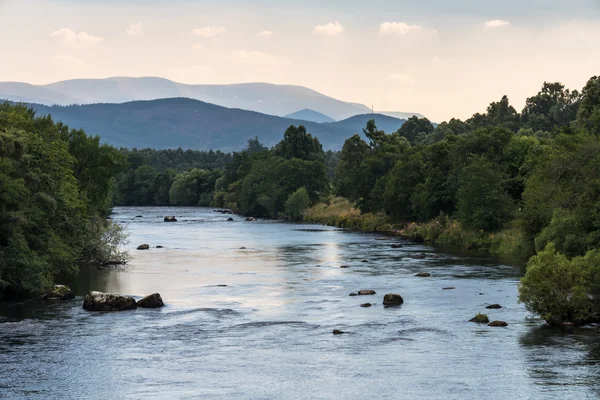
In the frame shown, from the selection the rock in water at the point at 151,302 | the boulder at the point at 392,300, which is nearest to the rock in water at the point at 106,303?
the rock in water at the point at 151,302

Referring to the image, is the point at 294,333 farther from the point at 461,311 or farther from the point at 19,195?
the point at 19,195

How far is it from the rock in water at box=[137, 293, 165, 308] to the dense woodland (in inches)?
308

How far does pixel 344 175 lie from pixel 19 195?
12396 centimetres

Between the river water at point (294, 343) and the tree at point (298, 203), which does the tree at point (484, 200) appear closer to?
the river water at point (294, 343)

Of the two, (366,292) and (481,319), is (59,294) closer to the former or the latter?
(366,292)

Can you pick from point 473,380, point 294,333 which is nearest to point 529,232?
point 294,333

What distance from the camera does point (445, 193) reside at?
383ft

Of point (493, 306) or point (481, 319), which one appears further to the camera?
point (493, 306)

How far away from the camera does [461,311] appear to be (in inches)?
2112

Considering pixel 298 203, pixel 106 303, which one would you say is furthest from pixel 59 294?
pixel 298 203

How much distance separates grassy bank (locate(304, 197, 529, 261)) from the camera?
296 ft

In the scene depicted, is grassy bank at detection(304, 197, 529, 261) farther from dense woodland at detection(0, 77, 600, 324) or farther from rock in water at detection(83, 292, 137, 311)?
rock in water at detection(83, 292, 137, 311)

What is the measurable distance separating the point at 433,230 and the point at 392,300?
189 feet

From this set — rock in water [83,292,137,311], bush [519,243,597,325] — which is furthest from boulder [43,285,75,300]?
bush [519,243,597,325]
